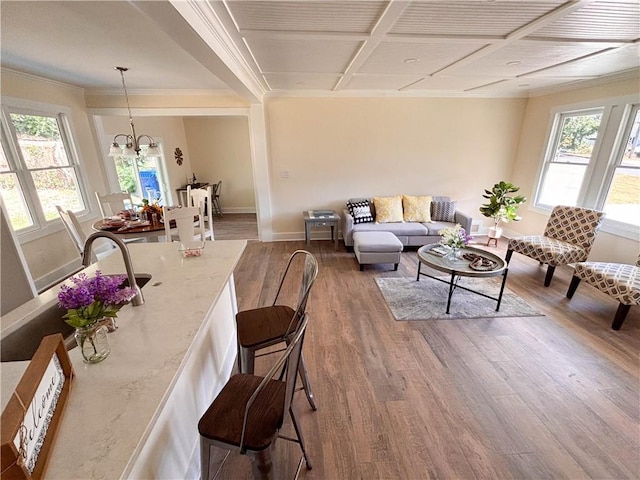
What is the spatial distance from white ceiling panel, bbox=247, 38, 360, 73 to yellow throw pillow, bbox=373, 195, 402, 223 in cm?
216

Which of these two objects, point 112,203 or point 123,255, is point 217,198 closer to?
point 112,203

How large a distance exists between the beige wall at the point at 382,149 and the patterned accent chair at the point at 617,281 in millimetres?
2501

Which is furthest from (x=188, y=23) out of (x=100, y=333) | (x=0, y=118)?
(x=0, y=118)

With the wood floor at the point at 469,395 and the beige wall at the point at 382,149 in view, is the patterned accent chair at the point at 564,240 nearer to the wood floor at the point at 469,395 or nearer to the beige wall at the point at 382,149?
the wood floor at the point at 469,395

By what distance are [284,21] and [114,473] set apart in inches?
93.8

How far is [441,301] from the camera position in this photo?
121 inches

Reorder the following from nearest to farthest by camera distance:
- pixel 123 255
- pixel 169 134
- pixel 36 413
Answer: pixel 36 413 → pixel 123 255 → pixel 169 134

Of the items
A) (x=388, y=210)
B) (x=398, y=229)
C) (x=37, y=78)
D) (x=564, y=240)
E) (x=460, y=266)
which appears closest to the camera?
(x=460, y=266)

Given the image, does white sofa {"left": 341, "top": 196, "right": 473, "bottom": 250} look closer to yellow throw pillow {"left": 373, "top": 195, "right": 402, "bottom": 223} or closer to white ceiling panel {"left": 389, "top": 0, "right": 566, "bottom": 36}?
yellow throw pillow {"left": 373, "top": 195, "right": 402, "bottom": 223}

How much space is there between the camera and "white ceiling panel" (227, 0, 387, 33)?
1.66m

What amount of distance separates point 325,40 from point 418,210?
3.15 meters

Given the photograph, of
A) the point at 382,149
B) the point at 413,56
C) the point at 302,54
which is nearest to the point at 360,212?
the point at 382,149

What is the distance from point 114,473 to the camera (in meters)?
0.63

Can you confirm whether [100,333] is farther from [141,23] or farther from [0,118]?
[0,118]
